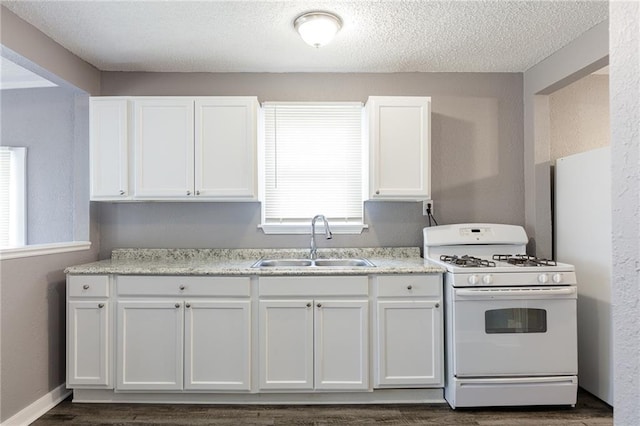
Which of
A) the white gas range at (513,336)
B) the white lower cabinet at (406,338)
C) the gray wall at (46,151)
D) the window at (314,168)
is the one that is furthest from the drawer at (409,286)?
the gray wall at (46,151)

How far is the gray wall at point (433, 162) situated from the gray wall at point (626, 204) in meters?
2.18

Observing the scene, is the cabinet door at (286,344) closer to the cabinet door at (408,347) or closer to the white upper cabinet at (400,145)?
the cabinet door at (408,347)

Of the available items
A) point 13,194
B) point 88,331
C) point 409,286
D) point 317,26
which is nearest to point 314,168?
point 317,26

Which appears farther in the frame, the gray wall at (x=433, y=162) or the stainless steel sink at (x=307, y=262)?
the gray wall at (x=433, y=162)

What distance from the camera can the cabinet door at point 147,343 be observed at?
2297 mm

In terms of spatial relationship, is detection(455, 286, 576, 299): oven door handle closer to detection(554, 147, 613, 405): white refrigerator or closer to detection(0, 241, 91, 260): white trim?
detection(554, 147, 613, 405): white refrigerator

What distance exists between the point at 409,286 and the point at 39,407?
2434 mm

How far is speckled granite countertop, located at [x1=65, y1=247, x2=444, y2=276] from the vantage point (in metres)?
2.29

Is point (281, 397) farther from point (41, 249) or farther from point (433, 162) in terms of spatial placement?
point (433, 162)

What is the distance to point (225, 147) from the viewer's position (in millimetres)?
2590

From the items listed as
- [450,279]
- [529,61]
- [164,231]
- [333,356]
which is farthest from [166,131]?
[529,61]

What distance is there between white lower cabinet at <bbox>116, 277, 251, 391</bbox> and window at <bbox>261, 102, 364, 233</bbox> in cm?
83

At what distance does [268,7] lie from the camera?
205 cm

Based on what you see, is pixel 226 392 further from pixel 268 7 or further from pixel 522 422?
pixel 268 7
